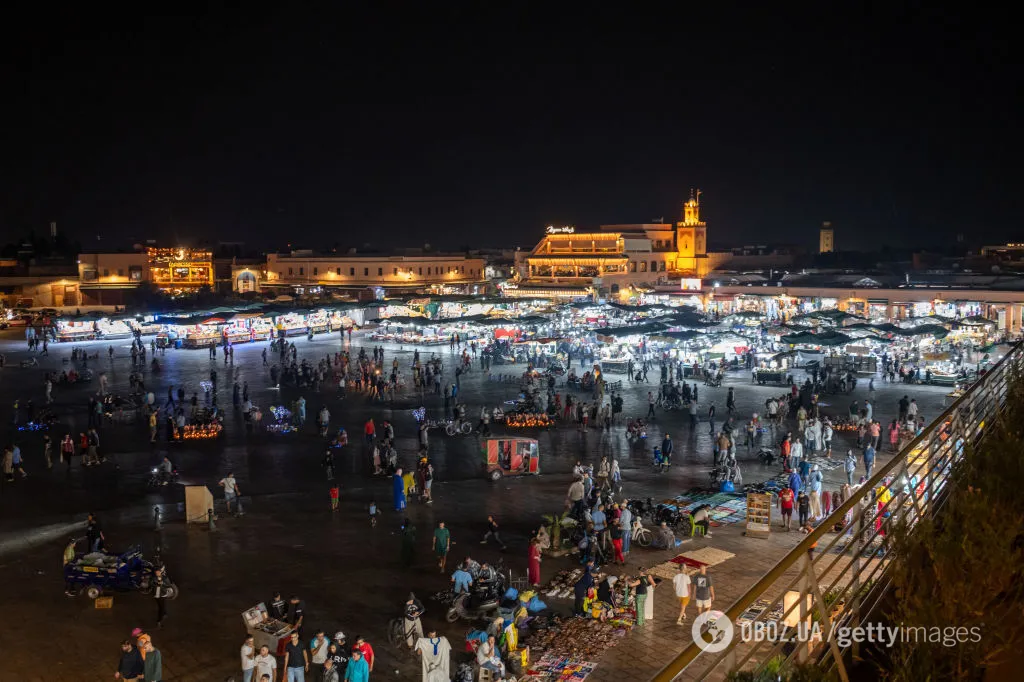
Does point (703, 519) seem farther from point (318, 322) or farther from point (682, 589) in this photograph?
point (318, 322)

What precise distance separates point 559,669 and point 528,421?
13997 mm

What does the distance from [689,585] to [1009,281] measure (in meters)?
40.7

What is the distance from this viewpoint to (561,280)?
62.5 metres

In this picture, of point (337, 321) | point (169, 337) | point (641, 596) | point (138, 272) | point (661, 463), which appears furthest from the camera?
point (138, 272)

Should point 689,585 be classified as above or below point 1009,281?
below

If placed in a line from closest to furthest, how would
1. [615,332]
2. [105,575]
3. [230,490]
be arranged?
[105,575] < [230,490] < [615,332]

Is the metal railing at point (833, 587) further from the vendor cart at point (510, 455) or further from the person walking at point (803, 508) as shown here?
the vendor cart at point (510, 455)

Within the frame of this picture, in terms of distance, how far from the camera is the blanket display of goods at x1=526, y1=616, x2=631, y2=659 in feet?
29.7

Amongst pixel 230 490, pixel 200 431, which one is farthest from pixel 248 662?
pixel 200 431

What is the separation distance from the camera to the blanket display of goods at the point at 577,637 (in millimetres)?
9040

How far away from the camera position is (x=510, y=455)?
1706 cm

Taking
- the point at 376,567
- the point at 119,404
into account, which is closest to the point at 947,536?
the point at 376,567

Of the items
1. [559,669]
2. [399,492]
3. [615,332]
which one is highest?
[615,332]

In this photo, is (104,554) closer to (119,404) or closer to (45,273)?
(119,404)
